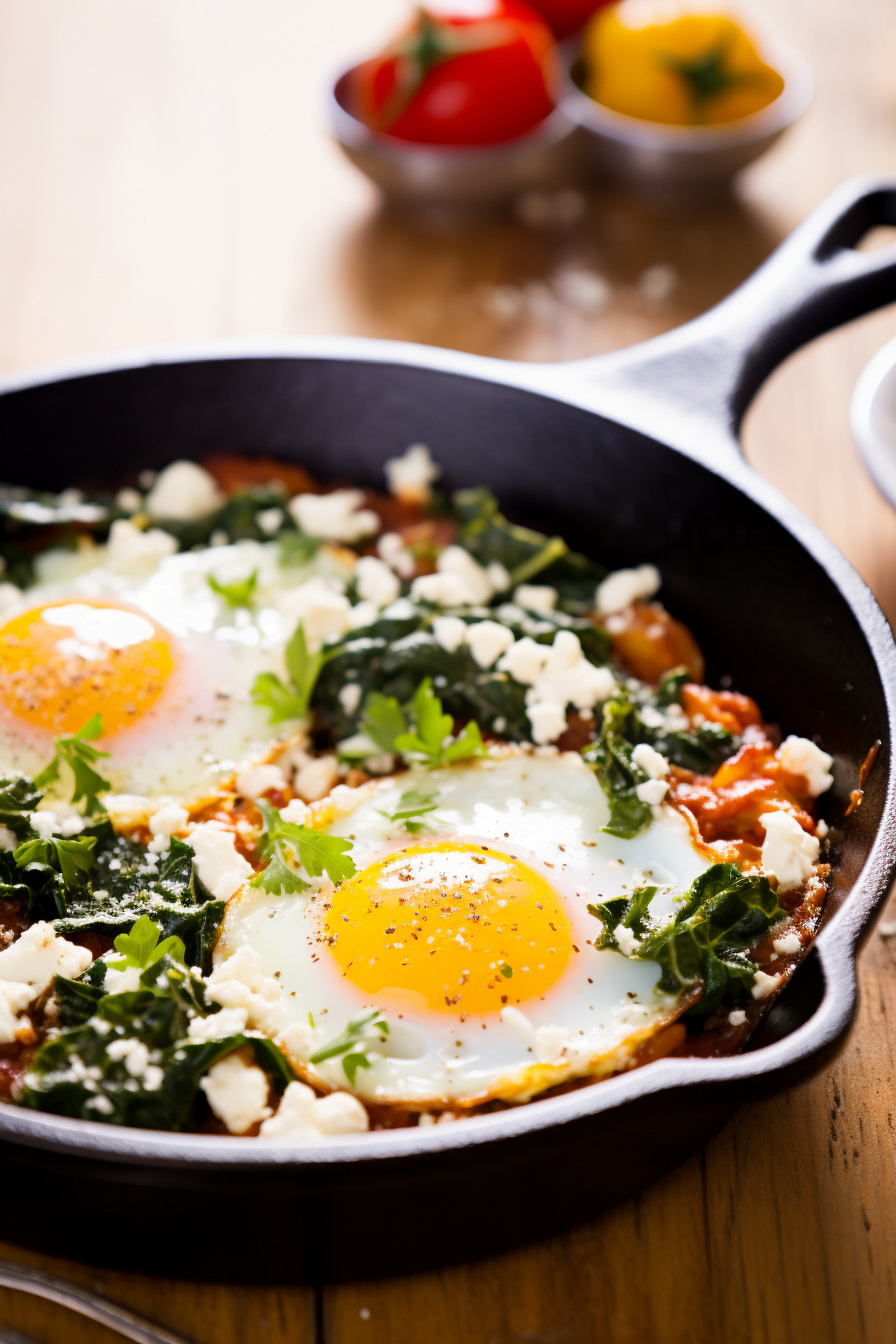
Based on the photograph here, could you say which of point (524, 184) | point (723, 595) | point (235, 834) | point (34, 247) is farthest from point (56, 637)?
point (524, 184)

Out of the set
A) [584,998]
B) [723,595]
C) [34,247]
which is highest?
[723,595]

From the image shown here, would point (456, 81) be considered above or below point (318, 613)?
above

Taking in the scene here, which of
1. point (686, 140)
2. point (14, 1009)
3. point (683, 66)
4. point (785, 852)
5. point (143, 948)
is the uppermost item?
point (683, 66)

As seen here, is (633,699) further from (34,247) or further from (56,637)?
(34,247)

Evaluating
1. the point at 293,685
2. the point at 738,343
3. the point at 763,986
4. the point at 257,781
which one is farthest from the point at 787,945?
the point at 738,343

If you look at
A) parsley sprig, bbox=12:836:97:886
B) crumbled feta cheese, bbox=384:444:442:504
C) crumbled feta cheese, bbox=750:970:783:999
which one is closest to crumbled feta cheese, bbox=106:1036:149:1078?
parsley sprig, bbox=12:836:97:886

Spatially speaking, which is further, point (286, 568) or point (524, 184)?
point (524, 184)

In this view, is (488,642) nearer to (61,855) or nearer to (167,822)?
(167,822)
